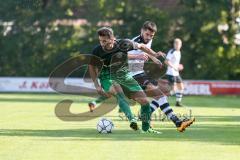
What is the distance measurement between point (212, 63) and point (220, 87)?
3475mm

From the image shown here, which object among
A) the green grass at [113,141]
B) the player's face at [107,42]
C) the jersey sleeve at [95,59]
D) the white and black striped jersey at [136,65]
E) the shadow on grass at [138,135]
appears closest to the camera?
the green grass at [113,141]

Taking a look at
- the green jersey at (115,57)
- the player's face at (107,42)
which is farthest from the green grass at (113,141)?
the player's face at (107,42)

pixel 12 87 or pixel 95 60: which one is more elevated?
pixel 95 60

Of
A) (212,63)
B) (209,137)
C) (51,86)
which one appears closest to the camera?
(209,137)

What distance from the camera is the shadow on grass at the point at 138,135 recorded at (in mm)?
13411

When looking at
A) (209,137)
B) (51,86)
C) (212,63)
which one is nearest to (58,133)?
(209,137)

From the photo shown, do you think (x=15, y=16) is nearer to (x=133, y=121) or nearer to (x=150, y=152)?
(x=133, y=121)

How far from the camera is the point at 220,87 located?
41.5 metres

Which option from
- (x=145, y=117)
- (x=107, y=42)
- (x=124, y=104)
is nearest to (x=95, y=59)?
(x=107, y=42)

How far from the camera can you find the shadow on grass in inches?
528

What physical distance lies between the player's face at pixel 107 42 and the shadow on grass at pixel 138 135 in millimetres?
1664

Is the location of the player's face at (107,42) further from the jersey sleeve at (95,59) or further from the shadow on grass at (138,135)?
the shadow on grass at (138,135)

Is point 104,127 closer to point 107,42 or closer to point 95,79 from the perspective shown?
point 95,79

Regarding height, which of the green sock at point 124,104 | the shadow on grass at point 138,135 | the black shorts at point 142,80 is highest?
the black shorts at point 142,80
